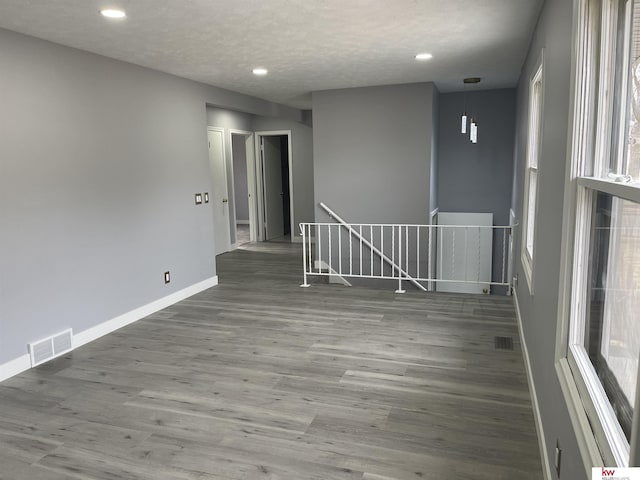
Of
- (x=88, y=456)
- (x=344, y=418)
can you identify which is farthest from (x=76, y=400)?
(x=344, y=418)

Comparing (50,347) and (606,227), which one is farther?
(50,347)

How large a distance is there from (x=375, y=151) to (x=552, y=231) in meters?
4.19

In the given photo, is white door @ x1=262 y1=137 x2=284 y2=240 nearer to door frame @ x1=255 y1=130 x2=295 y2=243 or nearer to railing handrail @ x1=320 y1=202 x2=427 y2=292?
door frame @ x1=255 y1=130 x2=295 y2=243

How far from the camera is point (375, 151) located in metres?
6.27

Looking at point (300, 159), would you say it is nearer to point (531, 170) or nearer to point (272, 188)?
point (272, 188)

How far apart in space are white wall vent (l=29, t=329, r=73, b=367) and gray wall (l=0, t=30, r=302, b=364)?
0.24 feet

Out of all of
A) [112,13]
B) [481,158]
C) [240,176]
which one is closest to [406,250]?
[481,158]

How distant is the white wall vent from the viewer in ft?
12.2

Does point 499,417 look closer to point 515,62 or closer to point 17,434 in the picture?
point 17,434

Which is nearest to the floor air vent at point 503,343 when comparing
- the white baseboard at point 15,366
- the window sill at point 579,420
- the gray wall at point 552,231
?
the gray wall at point 552,231

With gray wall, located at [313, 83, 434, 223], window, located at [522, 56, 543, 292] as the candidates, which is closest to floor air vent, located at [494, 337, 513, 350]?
window, located at [522, 56, 543, 292]

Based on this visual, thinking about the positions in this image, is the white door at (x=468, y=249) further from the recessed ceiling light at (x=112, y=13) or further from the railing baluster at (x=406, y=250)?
the recessed ceiling light at (x=112, y=13)

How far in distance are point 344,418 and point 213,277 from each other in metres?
3.74

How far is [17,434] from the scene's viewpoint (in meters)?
2.75
